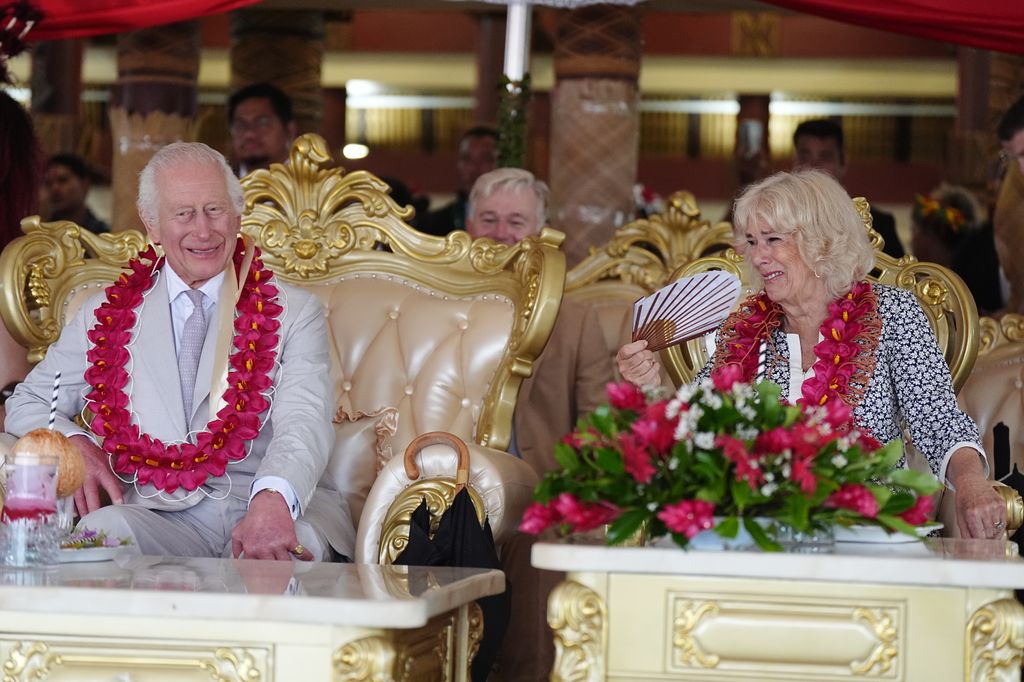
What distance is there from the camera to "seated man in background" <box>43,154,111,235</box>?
728 cm

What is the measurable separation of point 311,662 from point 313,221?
196cm

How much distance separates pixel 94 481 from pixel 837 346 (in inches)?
63.4

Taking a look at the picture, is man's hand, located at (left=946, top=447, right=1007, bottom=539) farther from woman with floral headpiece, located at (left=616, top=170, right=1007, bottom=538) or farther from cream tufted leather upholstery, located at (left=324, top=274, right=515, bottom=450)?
cream tufted leather upholstery, located at (left=324, top=274, right=515, bottom=450)

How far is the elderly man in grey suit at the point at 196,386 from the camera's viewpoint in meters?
3.37

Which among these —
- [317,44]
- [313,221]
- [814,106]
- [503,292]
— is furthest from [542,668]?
[814,106]

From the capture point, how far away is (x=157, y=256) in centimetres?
373

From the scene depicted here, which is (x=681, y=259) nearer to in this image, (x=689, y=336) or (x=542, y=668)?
(x=542, y=668)

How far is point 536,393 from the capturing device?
455 cm

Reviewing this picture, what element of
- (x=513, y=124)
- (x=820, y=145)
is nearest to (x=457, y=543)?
(x=513, y=124)

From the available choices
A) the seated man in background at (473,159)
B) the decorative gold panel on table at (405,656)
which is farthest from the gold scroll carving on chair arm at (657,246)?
the decorative gold panel on table at (405,656)

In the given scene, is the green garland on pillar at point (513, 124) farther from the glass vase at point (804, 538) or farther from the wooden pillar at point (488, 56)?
the wooden pillar at point (488, 56)

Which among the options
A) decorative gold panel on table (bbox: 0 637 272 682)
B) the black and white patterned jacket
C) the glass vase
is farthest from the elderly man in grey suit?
the glass vase

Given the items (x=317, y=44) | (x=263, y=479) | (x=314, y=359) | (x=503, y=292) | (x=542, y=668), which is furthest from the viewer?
(x=317, y=44)

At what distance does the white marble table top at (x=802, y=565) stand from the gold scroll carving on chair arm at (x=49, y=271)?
2032 millimetres
